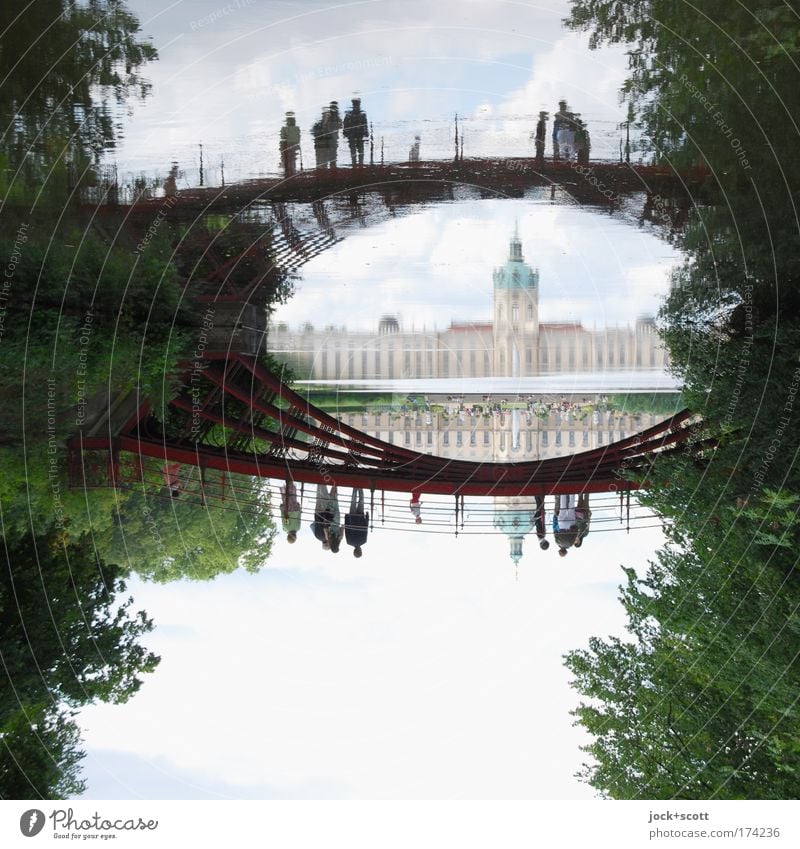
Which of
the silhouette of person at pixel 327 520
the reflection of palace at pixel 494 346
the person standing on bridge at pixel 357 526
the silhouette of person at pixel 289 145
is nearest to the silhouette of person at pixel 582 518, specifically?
the reflection of palace at pixel 494 346

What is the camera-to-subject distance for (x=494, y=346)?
1176 centimetres

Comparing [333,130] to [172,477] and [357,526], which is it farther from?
[357,526]

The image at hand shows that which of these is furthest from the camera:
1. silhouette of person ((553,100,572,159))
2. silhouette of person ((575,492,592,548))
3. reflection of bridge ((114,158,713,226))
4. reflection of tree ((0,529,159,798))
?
silhouette of person ((575,492,592,548))

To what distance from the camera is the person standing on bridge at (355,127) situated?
8.88m

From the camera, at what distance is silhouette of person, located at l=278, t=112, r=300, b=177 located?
9.10 m

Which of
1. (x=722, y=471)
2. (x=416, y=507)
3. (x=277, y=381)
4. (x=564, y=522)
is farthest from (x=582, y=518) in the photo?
(x=277, y=381)

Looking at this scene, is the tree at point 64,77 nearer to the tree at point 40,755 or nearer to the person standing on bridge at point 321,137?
the person standing on bridge at point 321,137

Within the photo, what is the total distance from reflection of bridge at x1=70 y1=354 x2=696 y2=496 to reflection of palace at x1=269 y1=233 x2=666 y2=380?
42.1 inches

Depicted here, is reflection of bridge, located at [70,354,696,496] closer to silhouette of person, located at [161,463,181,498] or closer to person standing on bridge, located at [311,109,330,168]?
silhouette of person, located at [161,463,181,498]

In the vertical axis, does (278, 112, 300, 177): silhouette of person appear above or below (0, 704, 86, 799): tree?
above

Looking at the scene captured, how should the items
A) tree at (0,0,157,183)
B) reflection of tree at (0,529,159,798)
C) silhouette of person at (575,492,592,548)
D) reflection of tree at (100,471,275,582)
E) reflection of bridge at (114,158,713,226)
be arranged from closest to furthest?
reflection of tree at (0,529,159,798), tree at (0,0,157,183), reflection of tree at (100,471,275,582), reflection of bridge at (114,158,713,226), silhouette of person at (575,492,592,548)

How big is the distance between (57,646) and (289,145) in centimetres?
701

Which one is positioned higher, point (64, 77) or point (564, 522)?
point (64, 77)

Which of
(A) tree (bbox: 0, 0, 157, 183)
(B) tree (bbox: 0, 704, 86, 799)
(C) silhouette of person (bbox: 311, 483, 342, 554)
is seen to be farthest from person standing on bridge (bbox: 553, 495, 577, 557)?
(A) tree (bbox: 0, 0, 157, 183)
